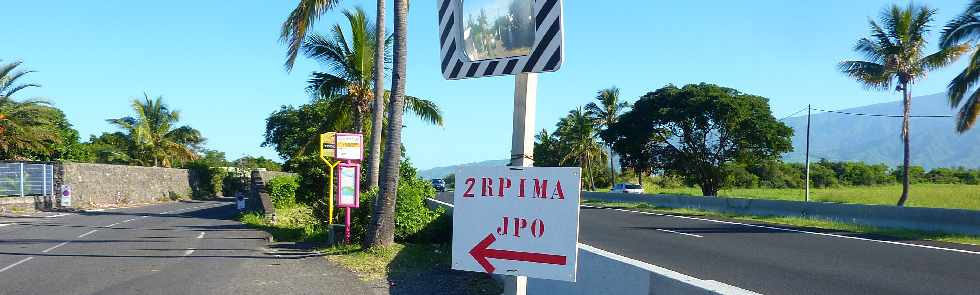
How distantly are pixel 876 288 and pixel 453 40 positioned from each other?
786cm

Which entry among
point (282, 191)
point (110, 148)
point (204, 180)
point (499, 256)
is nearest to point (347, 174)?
point (499, 256)

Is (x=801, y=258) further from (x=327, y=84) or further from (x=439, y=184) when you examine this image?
(x=439, y=184)

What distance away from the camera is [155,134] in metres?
49.3

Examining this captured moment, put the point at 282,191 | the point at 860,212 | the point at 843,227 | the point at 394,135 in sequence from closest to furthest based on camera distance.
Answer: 1. the point at 394,135
2. the point at 843,227
3. the point at 860,212
4. the point at 282,191

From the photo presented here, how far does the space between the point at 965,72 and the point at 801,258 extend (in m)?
16.0

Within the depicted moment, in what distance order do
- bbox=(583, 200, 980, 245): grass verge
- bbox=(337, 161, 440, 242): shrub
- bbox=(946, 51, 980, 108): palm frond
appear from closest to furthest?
bbox=(337, 161, 440, 242): shrub < bbox=(583, 200, 980, 245): grass verge < bbox=(946, 51, 980, 108): palm frond

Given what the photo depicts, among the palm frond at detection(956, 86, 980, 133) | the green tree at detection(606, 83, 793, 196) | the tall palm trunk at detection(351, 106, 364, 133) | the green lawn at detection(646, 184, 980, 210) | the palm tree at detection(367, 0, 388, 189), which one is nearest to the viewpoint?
the palm tree at detection(367, 0, 388, 189)

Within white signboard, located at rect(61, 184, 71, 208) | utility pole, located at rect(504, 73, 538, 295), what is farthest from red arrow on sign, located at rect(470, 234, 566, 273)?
white signboard, located at rect(61, 184, 71, 208)

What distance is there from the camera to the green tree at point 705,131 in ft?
150

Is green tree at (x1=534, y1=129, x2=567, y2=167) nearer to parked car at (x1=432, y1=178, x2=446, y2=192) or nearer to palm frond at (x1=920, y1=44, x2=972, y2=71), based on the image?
parked car at (x1=432, y1=178, x2=446, y2=192)

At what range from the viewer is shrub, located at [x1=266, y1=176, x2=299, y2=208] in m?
31.4

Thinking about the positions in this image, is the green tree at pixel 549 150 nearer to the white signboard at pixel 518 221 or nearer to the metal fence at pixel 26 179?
the metal fence at pixel 26 179

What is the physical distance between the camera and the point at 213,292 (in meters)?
9.29

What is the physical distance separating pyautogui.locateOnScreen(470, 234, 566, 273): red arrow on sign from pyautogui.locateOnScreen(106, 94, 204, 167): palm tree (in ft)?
156
